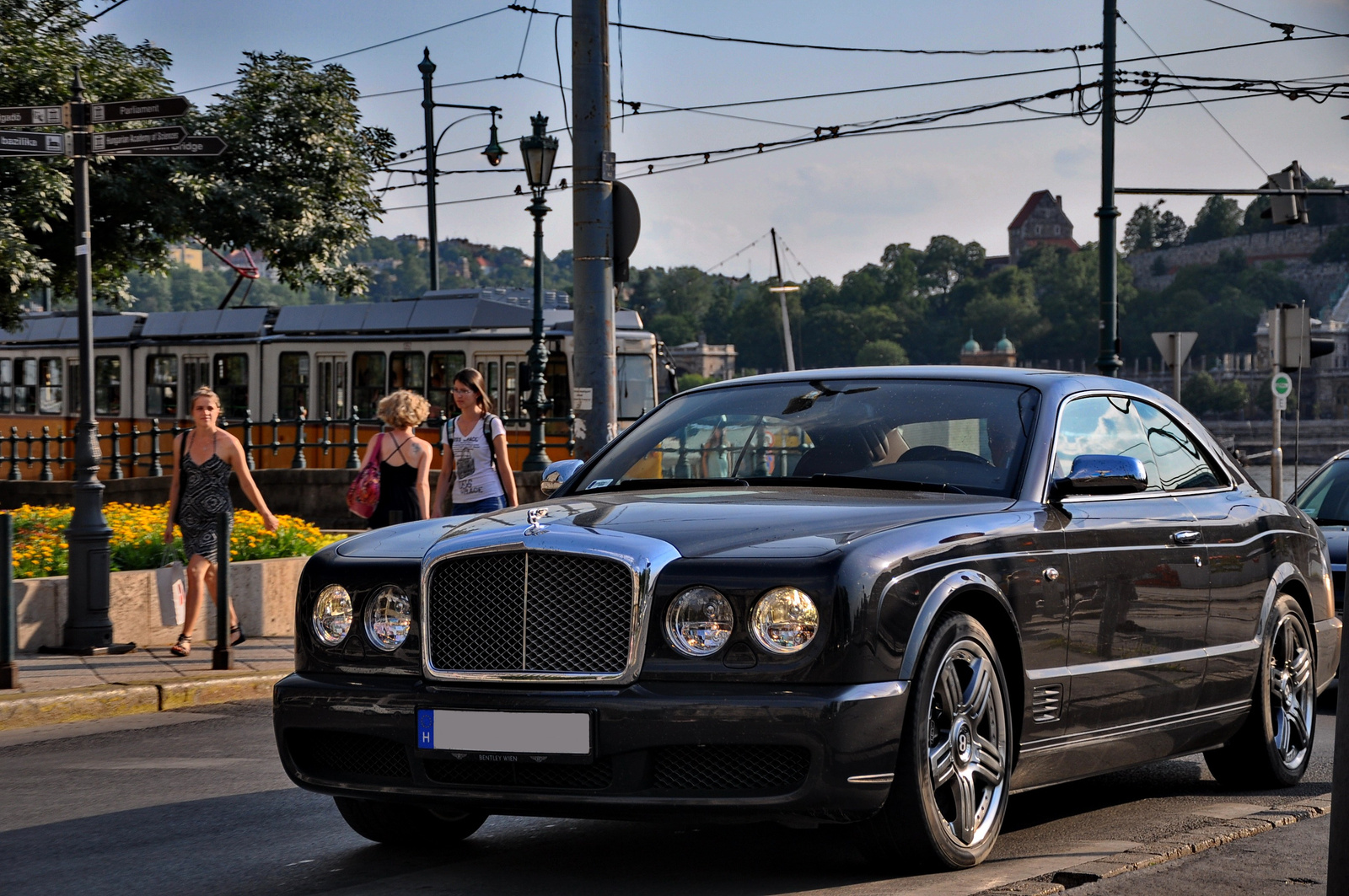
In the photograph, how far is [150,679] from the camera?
9445 millimetres

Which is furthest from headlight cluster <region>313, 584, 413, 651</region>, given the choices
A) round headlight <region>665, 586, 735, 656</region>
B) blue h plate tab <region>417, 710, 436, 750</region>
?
round headlight <region>665, 586, 735, 656</region>

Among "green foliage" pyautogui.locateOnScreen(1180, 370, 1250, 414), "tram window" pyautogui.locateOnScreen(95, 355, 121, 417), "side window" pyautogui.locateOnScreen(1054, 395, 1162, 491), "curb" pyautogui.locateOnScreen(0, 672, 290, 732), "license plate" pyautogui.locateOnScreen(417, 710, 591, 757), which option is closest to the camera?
"license plate" pyautogui.locateOnScreen(417, 710, 591, 757)

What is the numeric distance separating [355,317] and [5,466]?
27.2 feet

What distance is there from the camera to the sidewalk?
28.7ft

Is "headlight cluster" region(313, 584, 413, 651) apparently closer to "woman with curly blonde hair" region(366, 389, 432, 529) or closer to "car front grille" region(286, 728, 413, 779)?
"car front grille" region(286, 728, 413, 779)

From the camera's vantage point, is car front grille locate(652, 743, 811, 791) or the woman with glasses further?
the woman with glasses

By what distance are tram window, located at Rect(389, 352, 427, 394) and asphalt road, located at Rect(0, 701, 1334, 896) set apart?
2192cm

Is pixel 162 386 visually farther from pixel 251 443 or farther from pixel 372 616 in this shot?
pixel 372 616

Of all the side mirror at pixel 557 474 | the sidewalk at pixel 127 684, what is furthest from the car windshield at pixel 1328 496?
the sidewalk at pixel 127 684

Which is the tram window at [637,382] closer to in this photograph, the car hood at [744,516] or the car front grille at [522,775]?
the car hood at [744,516]

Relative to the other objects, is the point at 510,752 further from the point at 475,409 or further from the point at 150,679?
the point at 475,409

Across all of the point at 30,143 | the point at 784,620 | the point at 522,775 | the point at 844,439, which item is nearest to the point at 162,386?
the point at 30,143

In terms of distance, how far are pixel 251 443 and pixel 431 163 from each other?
7195mm

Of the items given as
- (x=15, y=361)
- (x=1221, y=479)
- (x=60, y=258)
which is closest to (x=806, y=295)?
(x=15, y=361)
